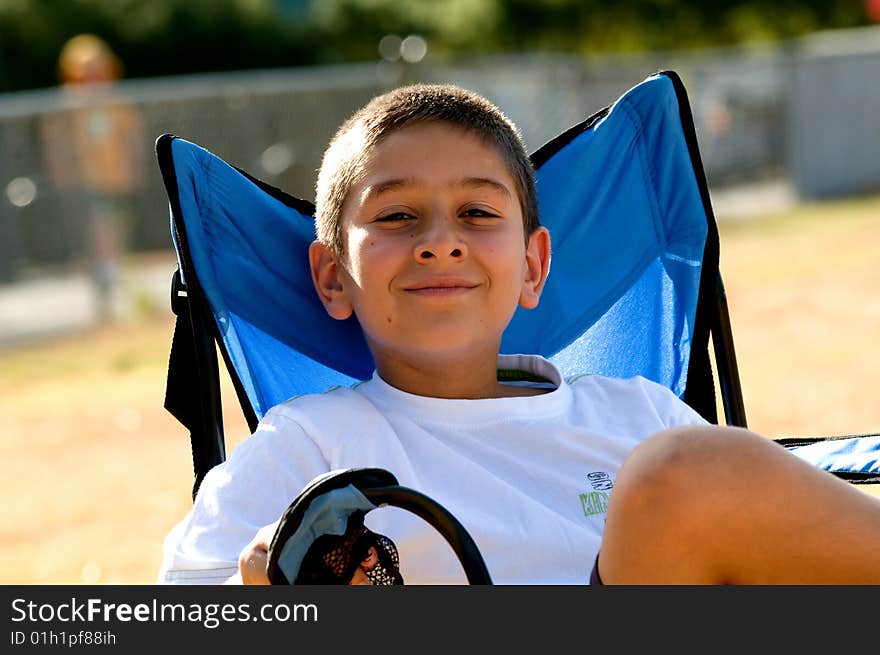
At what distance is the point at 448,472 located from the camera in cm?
229

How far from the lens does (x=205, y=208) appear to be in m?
2.79

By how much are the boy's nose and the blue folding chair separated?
1.56ft

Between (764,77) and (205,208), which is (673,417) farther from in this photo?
(764,77)

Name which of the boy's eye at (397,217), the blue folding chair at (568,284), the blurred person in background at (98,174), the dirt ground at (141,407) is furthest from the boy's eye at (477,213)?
the blurred person in background at (98,174)

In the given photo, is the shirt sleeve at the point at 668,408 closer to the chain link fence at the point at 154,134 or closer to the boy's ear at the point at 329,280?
the boy's ear at the point at 329,280

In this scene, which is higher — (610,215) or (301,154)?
(301,154)

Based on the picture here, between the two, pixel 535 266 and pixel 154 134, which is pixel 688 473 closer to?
pixel 535 266

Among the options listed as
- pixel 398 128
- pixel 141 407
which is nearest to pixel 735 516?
pixel 398 128

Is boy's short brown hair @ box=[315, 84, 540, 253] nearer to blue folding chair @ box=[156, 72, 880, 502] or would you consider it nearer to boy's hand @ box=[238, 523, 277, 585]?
blue folding chair @ box=[156, 72, 880, 502]

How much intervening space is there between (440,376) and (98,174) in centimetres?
730

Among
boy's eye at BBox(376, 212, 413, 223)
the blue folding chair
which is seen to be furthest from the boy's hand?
boy's eye at BBox(376, 212, 413, 223)

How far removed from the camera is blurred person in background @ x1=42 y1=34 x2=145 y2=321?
30.1 feet
